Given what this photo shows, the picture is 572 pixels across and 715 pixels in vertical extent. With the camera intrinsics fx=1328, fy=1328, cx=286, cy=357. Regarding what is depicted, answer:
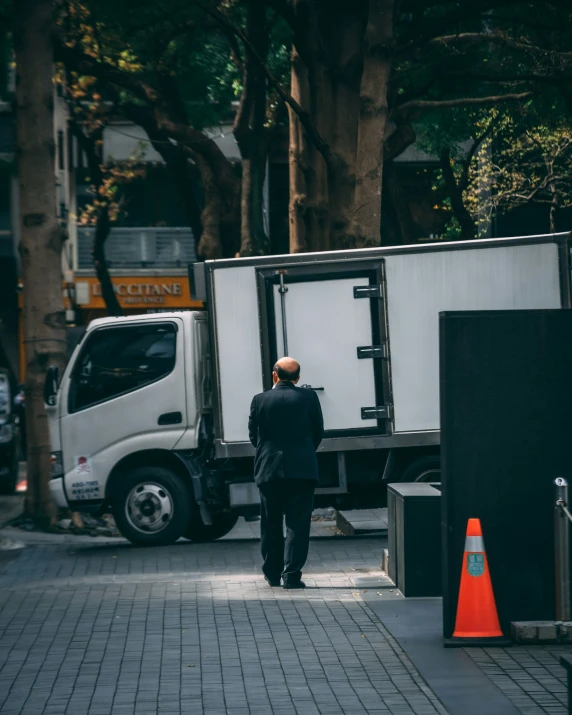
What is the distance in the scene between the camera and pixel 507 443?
7.73 m

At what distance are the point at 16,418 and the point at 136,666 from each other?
11.9 m

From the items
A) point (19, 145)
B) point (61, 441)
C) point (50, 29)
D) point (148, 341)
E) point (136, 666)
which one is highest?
point (50, 29)

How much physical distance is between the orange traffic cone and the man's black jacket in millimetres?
2285

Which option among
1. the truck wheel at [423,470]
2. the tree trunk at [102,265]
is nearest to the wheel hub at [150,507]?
the truck wheel at [423,470]

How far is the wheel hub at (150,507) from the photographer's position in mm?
12914

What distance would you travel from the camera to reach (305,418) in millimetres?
9859

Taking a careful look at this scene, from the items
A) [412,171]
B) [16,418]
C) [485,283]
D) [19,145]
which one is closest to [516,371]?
[485,283]

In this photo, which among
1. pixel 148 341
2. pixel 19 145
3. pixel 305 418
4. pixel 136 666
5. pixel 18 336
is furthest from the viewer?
pixel 18 336

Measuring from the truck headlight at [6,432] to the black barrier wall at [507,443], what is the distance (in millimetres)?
11082

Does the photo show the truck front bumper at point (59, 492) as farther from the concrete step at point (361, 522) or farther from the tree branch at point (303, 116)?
the tree branch at point (303, 116)

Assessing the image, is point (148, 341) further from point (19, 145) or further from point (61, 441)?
point (19, 145)

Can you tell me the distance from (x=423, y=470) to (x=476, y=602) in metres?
5.02

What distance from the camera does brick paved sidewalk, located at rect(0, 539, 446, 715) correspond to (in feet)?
21.4

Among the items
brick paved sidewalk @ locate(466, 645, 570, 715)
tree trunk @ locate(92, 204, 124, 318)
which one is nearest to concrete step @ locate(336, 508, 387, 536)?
brick paved sidewalk @ locate(466, 645, 570, 715)
